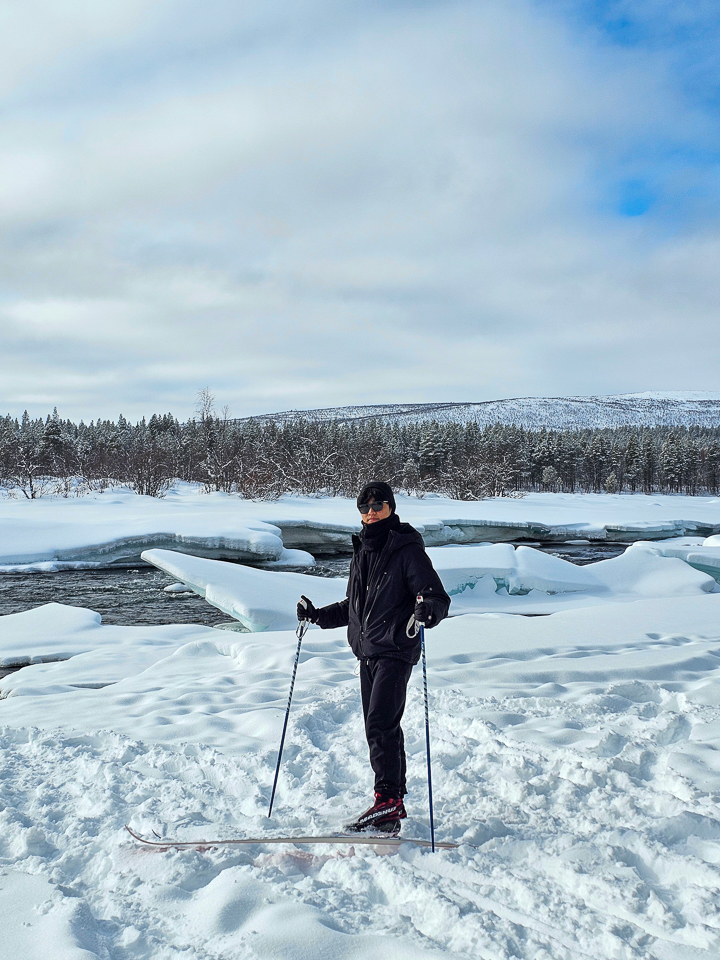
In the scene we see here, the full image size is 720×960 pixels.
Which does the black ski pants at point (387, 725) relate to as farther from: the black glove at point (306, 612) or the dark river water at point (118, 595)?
the dark river water at point (118, 595)

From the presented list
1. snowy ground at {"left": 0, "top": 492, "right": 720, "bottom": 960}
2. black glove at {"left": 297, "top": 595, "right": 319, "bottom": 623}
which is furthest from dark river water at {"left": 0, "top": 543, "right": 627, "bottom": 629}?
black glove at {"left": 297, "top": 595, "right": 319, "bottom": 623}

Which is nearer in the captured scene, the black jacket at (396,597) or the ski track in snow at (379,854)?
the ski track in snow at (379,854)

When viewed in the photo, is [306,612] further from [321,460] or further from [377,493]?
[321,460]

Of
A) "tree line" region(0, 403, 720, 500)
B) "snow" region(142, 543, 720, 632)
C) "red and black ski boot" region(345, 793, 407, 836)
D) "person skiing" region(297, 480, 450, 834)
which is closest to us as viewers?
"red and black ski boot" region(345, 793, 407, 836)

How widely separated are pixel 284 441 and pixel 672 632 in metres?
57.2

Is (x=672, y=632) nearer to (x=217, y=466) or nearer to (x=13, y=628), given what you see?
(x=13, y=628)

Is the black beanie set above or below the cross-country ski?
above

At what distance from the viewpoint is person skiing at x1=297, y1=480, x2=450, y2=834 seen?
299 centimetres

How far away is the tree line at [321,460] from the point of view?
116ft

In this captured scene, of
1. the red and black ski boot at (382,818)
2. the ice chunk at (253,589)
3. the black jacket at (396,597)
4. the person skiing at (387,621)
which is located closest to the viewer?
the red and black ski boot at (382,818)

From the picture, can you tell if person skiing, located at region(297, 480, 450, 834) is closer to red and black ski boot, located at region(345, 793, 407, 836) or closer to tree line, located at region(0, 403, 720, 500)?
red and black ski boot, located at region(345, 793, 407, 836)

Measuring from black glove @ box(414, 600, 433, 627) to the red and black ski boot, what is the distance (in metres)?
0.86

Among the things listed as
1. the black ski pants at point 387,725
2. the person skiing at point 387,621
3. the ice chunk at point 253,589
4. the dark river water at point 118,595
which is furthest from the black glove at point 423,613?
the dark river water at point 118,595

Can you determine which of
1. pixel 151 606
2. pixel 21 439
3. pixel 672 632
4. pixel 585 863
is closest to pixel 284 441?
pixel 21 439
